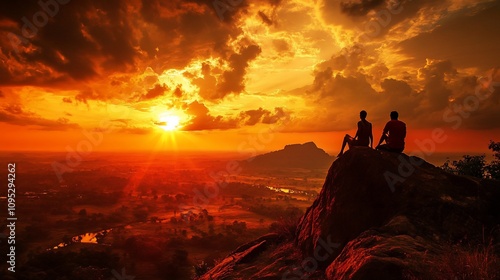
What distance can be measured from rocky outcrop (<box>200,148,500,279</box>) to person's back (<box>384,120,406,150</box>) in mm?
497

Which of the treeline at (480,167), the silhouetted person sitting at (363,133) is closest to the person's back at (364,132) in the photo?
the silhouetted person sitting at (363,133)

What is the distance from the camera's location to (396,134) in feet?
36.4

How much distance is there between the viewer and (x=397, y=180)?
9.66 metres

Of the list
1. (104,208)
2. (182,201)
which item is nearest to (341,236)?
(104,208)

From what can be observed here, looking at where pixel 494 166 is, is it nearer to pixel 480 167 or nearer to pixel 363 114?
pixel 480 167

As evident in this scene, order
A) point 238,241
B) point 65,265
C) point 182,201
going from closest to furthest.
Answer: point 65,265 < point 238,241 < point 182,201

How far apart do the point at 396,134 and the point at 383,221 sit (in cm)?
391

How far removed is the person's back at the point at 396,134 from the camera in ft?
36.3

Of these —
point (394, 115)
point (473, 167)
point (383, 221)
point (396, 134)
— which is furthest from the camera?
point (473, 167)

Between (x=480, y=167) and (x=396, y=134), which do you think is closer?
(x=396, y=134)

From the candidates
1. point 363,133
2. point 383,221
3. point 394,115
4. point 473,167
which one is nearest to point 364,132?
point 363,133

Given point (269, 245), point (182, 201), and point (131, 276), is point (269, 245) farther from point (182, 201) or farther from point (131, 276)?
point (182, 201)

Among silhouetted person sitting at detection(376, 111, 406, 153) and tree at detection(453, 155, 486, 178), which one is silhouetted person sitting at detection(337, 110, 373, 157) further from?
tree at detection(453, 155, 486, 178)

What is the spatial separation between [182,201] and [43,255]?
9474 centimetres
